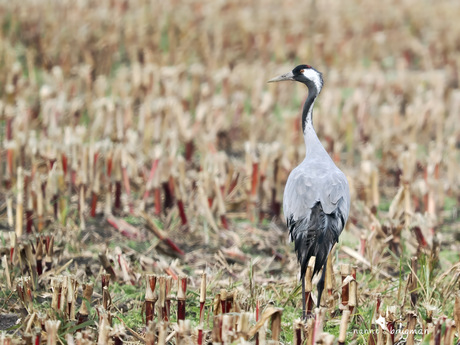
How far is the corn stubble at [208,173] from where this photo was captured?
370 centimetres

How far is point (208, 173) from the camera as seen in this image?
5609mm

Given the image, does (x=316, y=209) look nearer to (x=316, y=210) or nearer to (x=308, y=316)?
(x=316, y=210)

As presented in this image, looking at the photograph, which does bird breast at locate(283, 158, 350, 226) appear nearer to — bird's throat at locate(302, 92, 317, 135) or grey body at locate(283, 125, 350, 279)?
grey body at locate(283, 125, 350, 279)

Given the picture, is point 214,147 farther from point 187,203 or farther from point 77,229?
point 77,229

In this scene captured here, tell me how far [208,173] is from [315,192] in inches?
63.9

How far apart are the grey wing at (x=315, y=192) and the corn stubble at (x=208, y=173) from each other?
0.35 metres

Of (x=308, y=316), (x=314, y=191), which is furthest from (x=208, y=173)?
(x=308, y=316)

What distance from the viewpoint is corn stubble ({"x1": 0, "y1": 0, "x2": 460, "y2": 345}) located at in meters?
3.70

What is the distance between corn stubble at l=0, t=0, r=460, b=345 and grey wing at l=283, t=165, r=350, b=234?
0.35m

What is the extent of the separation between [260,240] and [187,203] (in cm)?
75

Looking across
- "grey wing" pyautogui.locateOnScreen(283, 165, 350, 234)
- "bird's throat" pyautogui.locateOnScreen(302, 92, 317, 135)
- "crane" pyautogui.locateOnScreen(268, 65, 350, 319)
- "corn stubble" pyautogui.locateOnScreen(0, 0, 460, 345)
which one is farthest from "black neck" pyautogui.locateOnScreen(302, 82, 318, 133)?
"corn stubble" pyautogui.locateOnScreen(0, 0, 460, 345)

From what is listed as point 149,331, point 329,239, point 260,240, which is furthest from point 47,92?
point 149,331

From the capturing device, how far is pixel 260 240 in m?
5.41

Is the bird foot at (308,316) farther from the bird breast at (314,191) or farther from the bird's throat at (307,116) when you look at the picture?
the bird's throat at (307,116)
